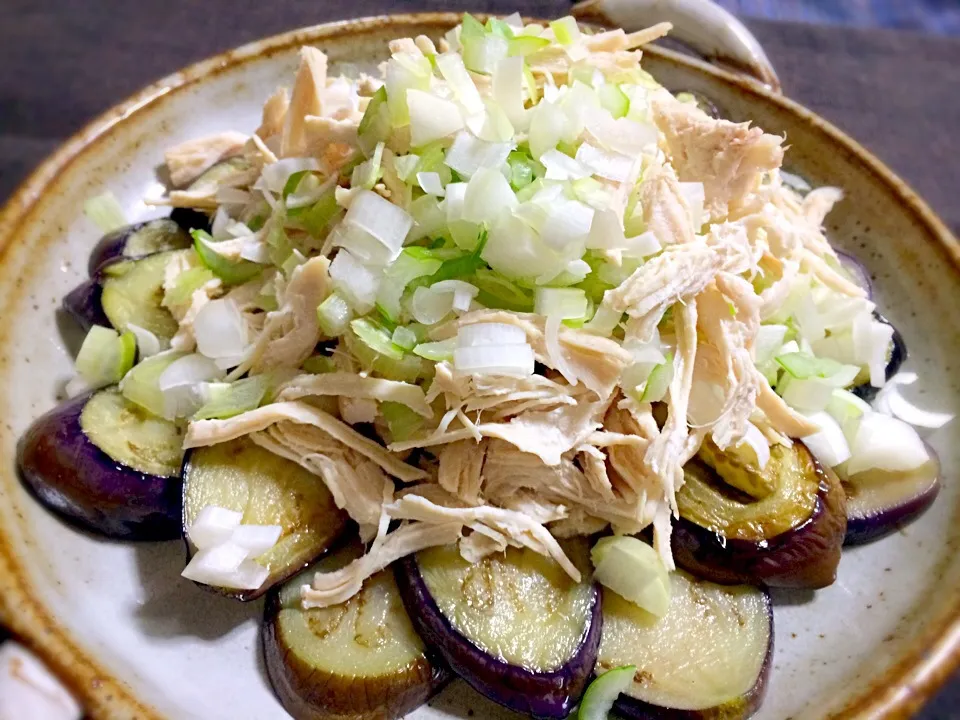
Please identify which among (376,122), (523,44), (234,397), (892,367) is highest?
(523,44)

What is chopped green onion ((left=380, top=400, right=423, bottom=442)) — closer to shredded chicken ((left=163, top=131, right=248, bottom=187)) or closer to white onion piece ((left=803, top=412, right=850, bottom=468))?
white onion piece ((left=803, top=412, right=850, bottom=468))

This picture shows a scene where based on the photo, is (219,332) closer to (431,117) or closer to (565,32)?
(431,117)

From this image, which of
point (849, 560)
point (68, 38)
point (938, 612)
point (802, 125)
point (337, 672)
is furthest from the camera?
point (68, 38)

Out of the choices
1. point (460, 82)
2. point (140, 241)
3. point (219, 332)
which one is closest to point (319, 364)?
point (219, 332)

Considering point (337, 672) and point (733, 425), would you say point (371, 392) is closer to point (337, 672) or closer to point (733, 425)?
point (337, 672)

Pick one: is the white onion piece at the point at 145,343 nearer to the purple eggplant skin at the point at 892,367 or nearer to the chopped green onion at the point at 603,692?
the chopped green onion at the point at 603,692

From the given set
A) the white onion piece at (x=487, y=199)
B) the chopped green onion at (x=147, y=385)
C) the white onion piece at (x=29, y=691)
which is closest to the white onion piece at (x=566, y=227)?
the white onion piece at (x=487, y=199)

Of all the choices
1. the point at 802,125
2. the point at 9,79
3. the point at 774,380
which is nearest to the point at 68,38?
the point at 9,79
